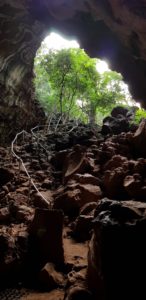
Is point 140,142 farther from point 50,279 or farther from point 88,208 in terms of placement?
point 50,279

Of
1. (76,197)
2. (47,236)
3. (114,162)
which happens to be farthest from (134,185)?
(47,236)

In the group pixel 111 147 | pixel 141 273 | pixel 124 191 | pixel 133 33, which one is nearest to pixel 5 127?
pixel 111 147

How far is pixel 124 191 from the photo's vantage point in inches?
259

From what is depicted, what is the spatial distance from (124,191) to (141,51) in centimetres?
310

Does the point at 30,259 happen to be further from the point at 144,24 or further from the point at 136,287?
the point at 144,24

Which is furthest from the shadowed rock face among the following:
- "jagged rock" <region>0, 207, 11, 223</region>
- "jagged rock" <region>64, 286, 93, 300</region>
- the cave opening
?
"jagged rock" <region>0, 207, 11, 223</region>

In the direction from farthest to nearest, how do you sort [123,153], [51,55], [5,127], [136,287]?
[51,55] → [5,127] → [123,153] → [136,287]

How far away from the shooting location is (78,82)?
13.3 meters

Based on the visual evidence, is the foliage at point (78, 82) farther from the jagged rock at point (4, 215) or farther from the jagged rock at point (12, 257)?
the jagged rock at point (12, 257)

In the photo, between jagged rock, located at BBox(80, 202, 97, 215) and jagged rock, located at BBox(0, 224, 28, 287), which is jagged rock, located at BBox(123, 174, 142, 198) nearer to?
jagged rock, located at BBox(80, 202, 97, 215)

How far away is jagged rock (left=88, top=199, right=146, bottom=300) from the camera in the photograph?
2.87m

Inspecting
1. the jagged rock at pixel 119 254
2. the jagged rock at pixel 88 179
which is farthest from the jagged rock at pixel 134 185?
the jagged rock at pixel 119 254

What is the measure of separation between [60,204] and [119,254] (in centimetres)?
397

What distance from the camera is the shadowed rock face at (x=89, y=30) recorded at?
5047mm
